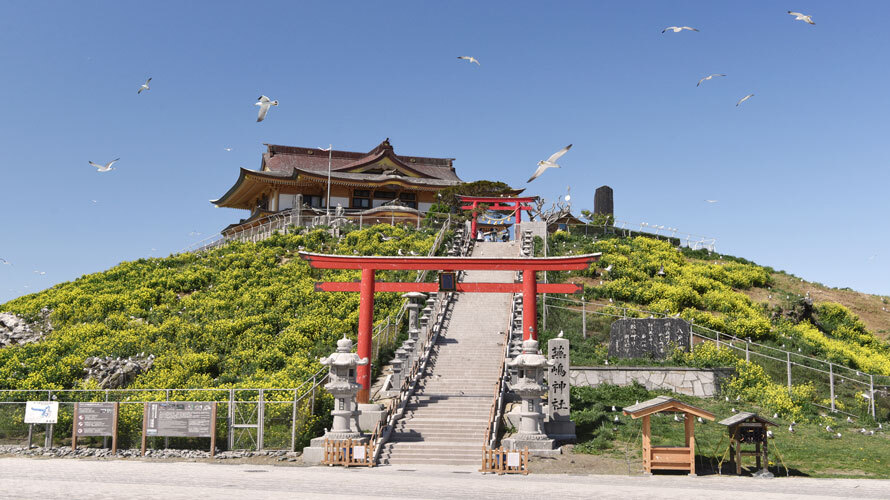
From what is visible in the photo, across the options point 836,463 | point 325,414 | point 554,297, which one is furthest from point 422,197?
point 836,463

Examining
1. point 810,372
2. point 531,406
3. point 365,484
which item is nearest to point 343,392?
point 365,484

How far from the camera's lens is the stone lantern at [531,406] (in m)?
16.5

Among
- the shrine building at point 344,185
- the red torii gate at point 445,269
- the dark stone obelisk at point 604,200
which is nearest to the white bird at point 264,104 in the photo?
the red torii gate at point 445,269

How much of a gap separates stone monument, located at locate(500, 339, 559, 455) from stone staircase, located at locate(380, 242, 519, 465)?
1.09 metres

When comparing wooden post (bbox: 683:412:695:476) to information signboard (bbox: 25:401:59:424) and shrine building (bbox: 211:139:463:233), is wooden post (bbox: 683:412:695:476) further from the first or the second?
shrine building (bbox: 211:139:463:233)

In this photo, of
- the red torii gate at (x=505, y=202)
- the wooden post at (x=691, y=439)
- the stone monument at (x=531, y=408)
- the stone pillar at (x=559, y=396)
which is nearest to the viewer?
the wooden post at (x=691, y=439)

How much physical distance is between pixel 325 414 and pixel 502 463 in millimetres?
5372

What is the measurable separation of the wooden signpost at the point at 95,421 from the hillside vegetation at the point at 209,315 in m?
3.85

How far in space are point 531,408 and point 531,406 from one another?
47 mm

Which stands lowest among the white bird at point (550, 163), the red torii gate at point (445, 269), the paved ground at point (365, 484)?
the paved ground at point (365, 484)

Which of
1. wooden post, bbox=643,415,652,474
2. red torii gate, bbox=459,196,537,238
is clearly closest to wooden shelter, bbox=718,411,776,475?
wooden post, bbox=643,415,652,474

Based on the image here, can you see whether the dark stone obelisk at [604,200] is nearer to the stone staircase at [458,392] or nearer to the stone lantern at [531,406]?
the stone staircase at [458,392]

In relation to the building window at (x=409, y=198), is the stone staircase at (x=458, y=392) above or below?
below

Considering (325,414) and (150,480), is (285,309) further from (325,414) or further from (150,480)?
(150,480)
